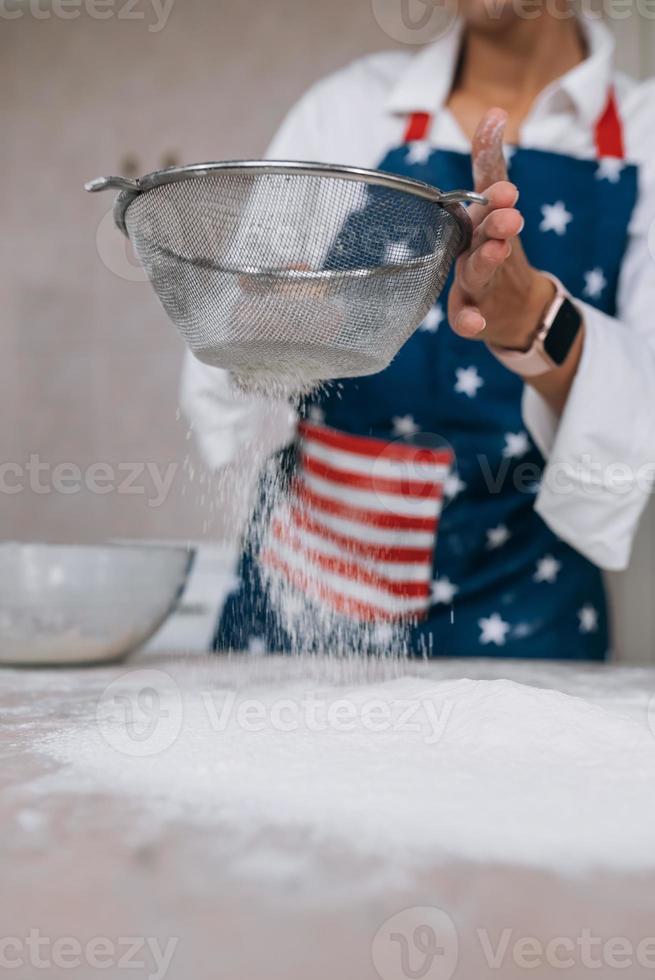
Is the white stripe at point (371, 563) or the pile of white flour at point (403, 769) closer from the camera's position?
the pile of white flour at point (403, 769)

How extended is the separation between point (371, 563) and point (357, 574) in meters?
0.03

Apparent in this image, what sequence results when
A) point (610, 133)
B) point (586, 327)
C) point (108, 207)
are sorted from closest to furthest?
1. point (586, 327)
2. point (610, 133)
3. point (108, 207)

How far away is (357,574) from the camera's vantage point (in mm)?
1074

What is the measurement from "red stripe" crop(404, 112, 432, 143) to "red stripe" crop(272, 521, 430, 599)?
528mm

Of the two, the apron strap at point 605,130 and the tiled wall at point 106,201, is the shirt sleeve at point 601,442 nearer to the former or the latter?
the apron strap at point 605,130

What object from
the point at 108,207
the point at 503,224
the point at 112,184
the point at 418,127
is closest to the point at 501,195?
the point at 503,224

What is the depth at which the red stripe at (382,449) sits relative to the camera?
43.7 inches

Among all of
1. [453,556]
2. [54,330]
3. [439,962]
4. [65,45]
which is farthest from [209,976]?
[65,45]

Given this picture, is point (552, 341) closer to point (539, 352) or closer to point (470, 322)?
point (539, 352)

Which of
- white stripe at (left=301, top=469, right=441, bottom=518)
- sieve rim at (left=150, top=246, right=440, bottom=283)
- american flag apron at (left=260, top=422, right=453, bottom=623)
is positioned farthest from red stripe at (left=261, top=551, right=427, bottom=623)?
sieve rim at (left=150, top=246, right=440, bottom=283)

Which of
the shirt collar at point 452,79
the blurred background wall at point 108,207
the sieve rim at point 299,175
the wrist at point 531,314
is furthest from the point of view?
the blurred background wall at point 108,207

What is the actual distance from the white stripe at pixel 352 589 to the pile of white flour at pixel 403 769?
345 mm

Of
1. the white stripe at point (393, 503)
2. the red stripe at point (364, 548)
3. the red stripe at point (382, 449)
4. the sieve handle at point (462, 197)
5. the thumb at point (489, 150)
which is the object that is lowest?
the red stripe at point (364, 548)

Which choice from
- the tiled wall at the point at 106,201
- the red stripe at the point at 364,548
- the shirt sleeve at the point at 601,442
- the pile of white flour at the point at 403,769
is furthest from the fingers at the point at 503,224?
the tiled wall at the point at 106,201
